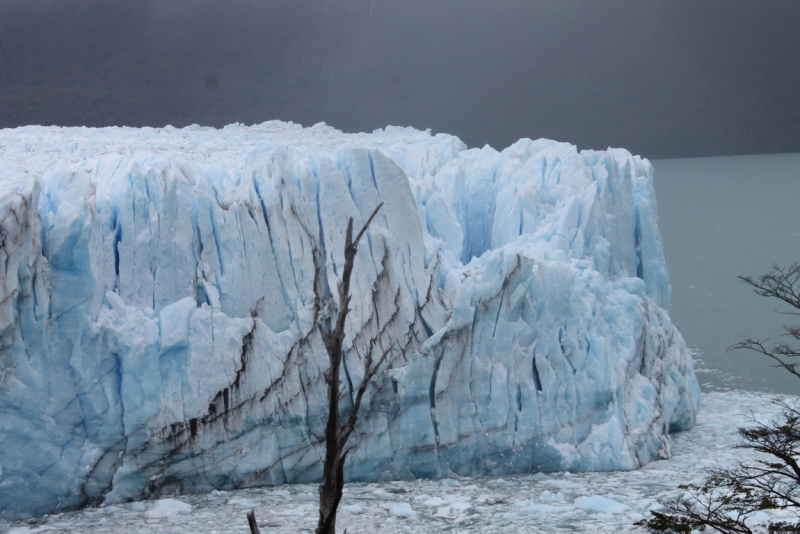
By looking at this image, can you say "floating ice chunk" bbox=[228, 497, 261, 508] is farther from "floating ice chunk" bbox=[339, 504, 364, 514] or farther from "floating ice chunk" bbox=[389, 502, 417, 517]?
"floating ice chunk" bbox=[389, 502, 417, 517]

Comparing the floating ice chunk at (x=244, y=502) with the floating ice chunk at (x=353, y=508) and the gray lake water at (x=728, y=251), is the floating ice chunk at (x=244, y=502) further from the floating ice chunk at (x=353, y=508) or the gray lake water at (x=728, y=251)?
the gray lake water at (x=728, y=251)

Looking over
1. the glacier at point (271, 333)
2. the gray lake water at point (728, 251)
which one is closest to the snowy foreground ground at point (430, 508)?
the glacier at point (271, 333)

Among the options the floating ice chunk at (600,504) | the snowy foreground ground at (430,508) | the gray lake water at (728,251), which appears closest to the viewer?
the snowy foreground ground at (430,508)

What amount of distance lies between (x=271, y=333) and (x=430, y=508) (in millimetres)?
1764

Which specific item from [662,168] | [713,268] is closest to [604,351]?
[713,268]

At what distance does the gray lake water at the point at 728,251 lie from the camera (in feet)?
33.4

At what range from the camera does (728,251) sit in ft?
49.6

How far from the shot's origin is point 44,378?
5363 mm

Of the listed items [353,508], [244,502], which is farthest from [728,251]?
[244,502]

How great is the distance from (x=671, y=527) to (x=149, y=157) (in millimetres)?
4729

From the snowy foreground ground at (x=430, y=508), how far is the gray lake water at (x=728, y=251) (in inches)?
161

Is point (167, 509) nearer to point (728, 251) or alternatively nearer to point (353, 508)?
point (353, 508)

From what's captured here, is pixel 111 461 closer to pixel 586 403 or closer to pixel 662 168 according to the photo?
pixel 586 403

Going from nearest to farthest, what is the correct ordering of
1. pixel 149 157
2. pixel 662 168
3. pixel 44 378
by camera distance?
pixel 44 378
pixel 149 157
pixel 662 168
